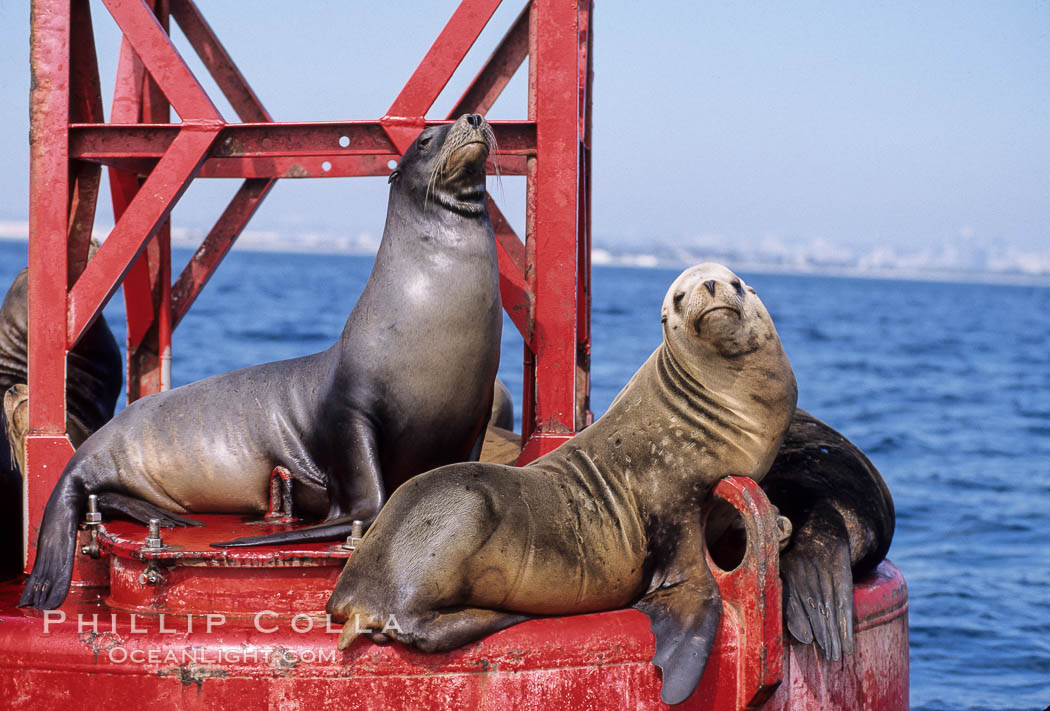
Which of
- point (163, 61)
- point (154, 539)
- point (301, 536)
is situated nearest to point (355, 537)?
point (301, 536)

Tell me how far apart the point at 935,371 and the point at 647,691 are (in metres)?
29.6

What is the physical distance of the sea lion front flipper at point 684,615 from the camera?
11.7 feet

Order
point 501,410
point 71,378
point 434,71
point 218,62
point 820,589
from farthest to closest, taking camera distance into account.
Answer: point 501,410 → point 218,62 → point 71,378 → point 434,71 → point 820,589

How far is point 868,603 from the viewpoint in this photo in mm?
4148

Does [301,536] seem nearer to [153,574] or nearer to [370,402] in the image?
[153,574]

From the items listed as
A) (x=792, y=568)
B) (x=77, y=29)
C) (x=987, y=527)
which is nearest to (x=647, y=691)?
(x=792, y=568)

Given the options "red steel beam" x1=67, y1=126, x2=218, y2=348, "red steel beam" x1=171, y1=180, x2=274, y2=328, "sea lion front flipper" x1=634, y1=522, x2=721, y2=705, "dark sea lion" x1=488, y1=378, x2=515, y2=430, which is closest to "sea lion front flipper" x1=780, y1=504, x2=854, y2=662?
"sea lion front flipper" x1=634, y1=522, x2=721, y2=705

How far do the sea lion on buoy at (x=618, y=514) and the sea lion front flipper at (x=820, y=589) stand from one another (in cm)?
34

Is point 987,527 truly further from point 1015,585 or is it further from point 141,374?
point 141,374

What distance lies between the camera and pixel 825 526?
427 cm

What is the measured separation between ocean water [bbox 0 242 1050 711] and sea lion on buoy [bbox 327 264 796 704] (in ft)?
13.4

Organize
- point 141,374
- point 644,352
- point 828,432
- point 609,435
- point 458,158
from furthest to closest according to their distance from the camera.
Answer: point 644,352
point 141,374
point 828,432
point 458,158
point 609,435

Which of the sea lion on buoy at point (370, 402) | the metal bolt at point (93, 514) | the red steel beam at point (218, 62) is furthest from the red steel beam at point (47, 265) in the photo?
the red steel beam at point (218, 62)

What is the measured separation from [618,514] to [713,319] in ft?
2.02
